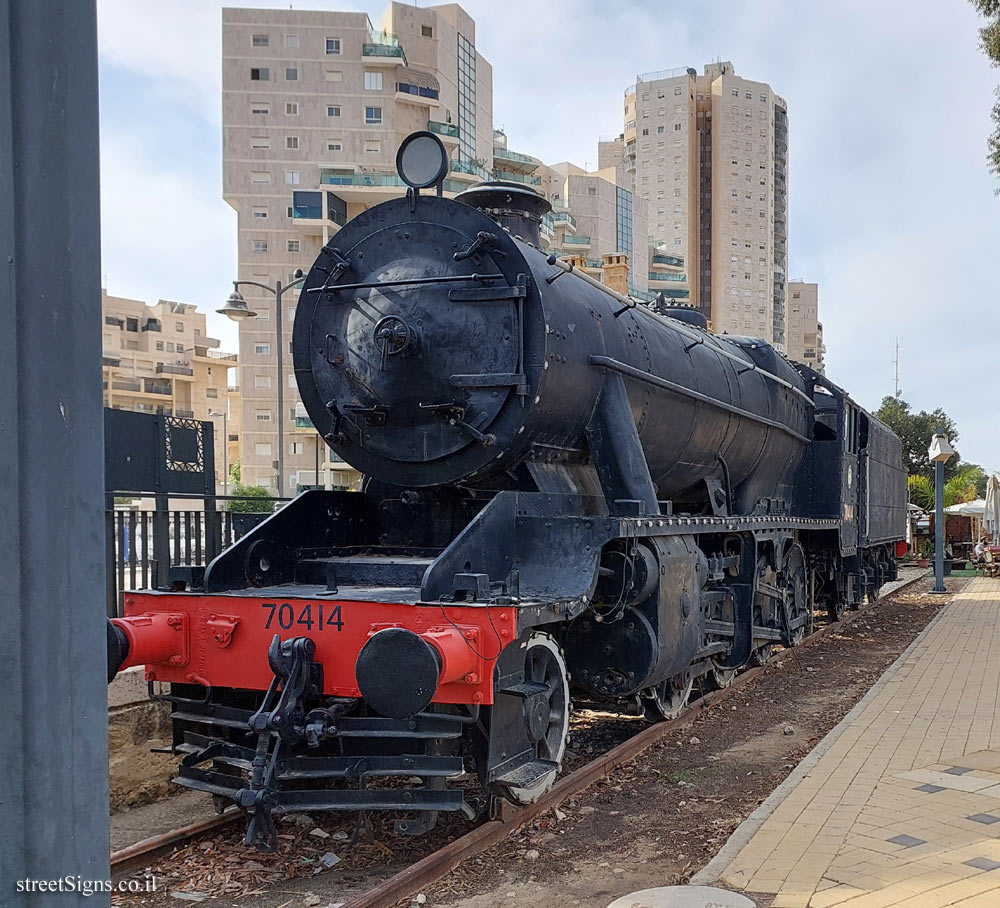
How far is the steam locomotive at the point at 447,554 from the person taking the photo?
432 cm

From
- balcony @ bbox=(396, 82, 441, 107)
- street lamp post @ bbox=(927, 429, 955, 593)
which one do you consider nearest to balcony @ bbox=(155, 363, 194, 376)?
balcony @ bbox=(396, 82, 441, 107)

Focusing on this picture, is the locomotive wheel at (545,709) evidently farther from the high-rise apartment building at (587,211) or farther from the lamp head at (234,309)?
the high-rise apartment building at (587,211)

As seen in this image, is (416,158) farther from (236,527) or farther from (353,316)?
(236,527)

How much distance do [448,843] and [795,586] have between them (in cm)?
636

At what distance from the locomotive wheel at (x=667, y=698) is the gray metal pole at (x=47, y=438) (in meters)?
5.30

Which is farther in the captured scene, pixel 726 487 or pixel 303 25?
pixel 303 25

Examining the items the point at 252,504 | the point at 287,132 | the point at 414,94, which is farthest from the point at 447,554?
the point at 287,132

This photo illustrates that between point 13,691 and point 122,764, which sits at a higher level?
point 13,691

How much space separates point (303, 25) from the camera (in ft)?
166

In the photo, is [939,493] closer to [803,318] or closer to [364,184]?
[364,184]

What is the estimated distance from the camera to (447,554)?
4742 millimetres

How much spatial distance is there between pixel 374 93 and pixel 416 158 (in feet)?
158

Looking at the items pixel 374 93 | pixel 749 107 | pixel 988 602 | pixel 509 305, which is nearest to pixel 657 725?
pixel 509 305

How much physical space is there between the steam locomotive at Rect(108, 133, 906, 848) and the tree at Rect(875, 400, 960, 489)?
4050 centimetres
